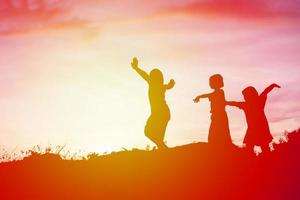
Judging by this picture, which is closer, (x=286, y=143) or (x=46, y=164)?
(x=46, y=164)

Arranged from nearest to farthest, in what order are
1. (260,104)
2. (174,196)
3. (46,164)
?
(174,196)
(46,164)
(260,104)

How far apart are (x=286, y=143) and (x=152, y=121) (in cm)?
508

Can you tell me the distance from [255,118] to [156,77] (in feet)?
11.7

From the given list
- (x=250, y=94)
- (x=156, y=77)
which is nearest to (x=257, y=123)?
(x=250, y=94)

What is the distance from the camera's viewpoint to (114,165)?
1434 centimetres

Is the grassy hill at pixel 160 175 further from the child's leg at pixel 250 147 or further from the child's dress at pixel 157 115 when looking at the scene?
the child's dress at pixel 157 115

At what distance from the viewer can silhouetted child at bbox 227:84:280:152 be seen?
15.6 m

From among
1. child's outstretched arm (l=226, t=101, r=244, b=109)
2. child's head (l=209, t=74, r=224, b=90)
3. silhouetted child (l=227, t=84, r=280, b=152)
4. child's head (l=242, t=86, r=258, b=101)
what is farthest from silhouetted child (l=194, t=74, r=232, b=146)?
child's head (l=242, t=86, r=258, b=101)

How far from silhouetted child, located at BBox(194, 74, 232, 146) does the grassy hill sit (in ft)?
1.26

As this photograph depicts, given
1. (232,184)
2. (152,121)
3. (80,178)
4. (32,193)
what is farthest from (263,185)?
(32,193)

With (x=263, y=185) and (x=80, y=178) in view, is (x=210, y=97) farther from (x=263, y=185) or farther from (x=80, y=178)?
(x=80, y=178)

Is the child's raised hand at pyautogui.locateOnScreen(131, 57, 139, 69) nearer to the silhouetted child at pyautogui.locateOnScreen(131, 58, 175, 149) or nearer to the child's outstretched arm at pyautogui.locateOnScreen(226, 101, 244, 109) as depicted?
the silhouetted child at pyautogui.locateOnScreen(131, 58, 175, 149)

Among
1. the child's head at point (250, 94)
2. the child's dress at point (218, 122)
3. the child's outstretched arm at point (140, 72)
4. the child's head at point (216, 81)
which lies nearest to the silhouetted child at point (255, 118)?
the child's head at point (250, 94)

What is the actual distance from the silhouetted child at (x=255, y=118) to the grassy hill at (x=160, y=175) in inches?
23.6
